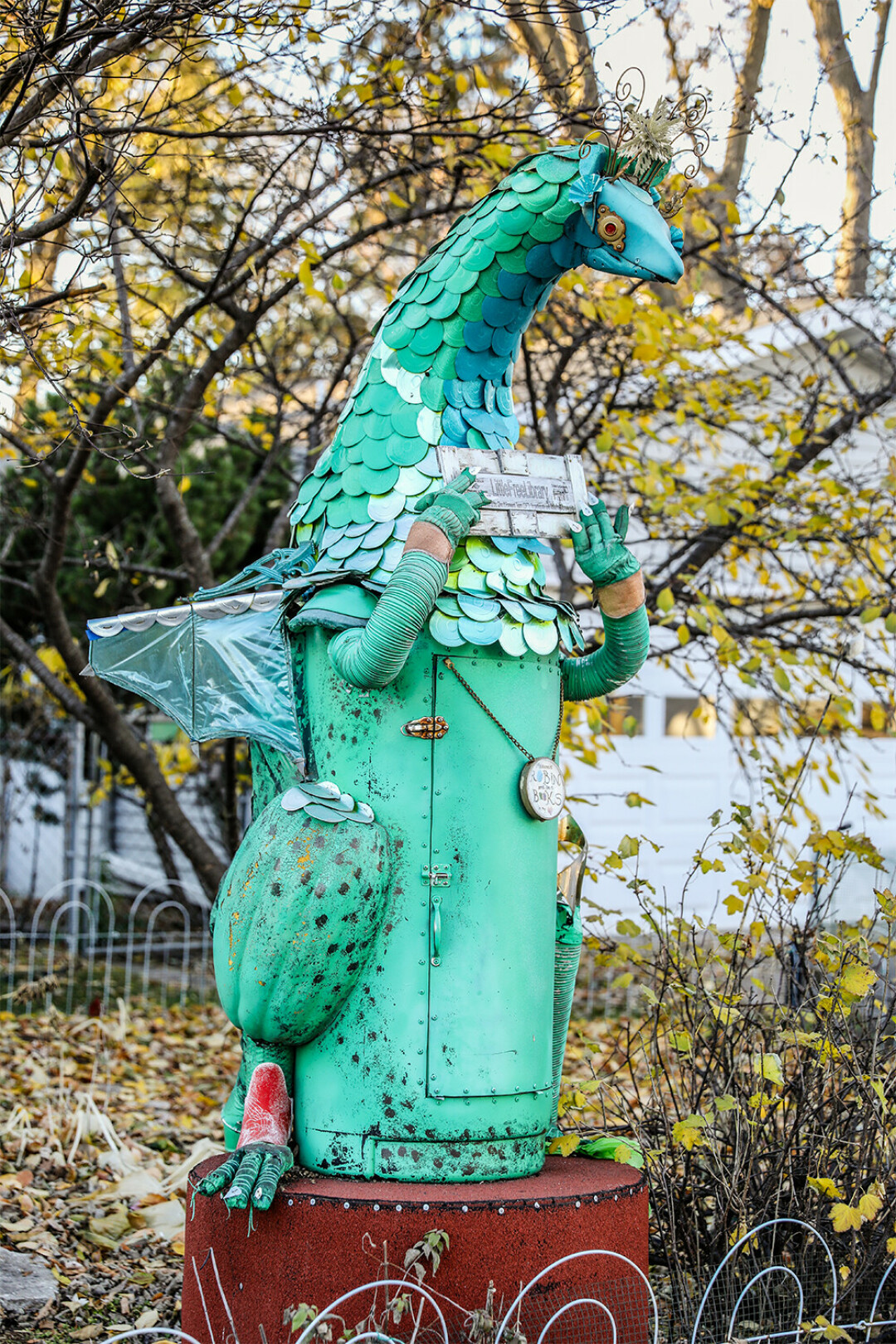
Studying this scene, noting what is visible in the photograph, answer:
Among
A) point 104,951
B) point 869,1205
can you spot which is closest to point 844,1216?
point 869,1205

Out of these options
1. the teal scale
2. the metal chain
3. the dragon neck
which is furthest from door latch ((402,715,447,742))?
the dragon neck

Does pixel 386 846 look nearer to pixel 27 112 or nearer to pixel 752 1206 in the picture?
pixel 752 1206

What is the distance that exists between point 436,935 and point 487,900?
0.56 ft

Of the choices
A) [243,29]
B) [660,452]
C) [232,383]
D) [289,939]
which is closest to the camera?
[289,939]

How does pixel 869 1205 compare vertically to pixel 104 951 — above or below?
above

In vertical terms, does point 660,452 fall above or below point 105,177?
above

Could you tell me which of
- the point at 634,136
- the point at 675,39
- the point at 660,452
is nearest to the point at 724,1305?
the point at 634,136

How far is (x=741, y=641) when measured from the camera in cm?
626

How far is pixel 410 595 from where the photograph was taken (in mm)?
3045

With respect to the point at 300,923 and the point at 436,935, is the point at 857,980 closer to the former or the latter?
the point at 436,935

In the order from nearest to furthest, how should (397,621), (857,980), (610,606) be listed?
(397,621) < (857,980) < (610,606)

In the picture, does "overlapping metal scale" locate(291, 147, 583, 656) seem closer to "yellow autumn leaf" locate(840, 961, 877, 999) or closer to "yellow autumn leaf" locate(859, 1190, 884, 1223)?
"yellow autumn leaf" locate(840, 961, 877, 999)

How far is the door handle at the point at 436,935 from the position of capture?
3158 mm

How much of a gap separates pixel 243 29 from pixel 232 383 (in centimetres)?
327
